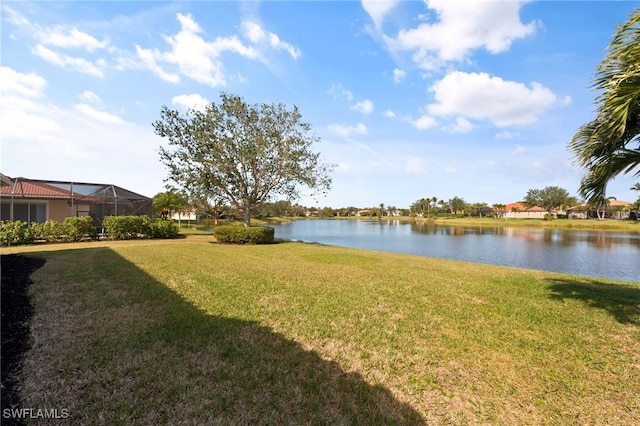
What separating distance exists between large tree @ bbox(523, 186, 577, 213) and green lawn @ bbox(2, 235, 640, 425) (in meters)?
91.3

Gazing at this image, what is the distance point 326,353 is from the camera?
147 inches

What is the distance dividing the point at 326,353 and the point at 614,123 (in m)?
5.14

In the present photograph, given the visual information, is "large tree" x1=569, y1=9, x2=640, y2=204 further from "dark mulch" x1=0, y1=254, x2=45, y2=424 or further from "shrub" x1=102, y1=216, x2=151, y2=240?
"shrub" x1=102, y1=216, x2=151, y2=240

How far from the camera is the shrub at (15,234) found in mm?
12953

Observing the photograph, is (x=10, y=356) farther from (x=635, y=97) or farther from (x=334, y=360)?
(x=635, y=97)

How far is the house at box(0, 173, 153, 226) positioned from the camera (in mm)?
17391

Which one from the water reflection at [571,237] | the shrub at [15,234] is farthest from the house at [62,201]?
the water reflection at [571,237]

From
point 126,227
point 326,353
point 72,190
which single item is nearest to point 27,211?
point 72,190

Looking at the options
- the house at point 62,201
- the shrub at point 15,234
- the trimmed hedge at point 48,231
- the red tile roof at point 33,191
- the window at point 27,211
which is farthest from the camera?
the house at point 62,201

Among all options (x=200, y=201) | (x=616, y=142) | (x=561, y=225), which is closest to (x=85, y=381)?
(x=616, y=142)

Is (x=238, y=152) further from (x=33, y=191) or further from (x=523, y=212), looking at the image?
(x=523, y=212)

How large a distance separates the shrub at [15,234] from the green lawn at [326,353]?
30.0 feet

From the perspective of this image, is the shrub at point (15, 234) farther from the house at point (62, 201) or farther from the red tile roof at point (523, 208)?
the red tile roof at point (523, 208)

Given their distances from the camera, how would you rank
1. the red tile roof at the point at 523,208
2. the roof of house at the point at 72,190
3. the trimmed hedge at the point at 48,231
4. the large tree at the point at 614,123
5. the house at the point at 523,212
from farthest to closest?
1. the red tile roof at the point at 523,208
2. the house at the point at 523,212
3. the roof of house at the point at 72,190
4. the trimmed hedge at the point at 48,231
5. the large tree at the point at 614,123
